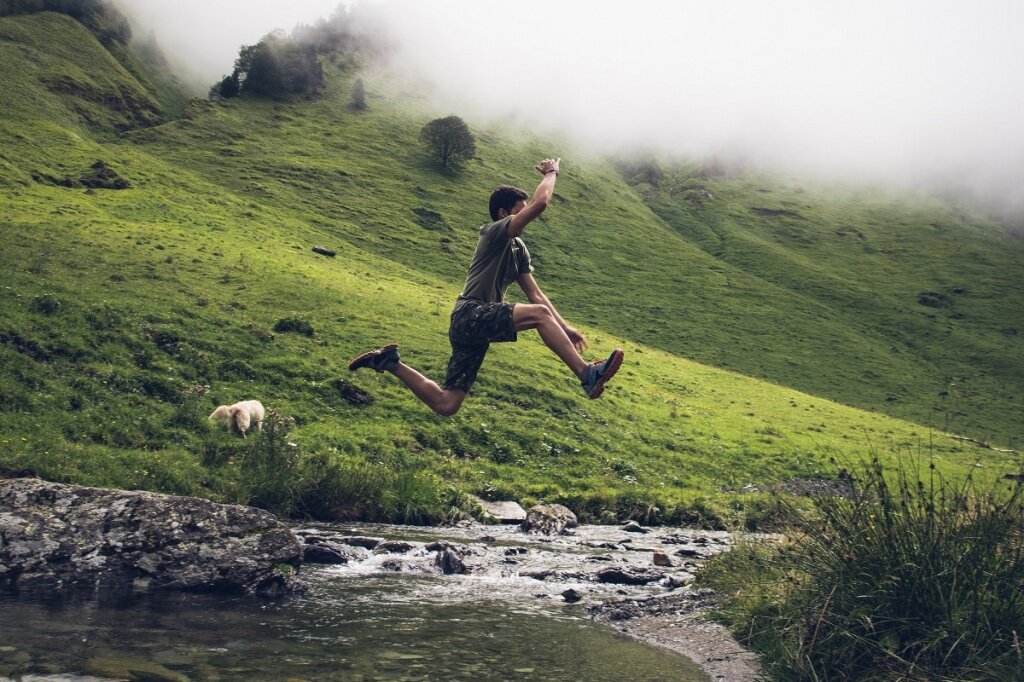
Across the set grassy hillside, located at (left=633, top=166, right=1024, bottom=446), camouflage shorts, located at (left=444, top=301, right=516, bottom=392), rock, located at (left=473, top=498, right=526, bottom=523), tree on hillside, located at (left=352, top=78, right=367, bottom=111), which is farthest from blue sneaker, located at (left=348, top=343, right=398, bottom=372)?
tree on hillside, located at (left=352, top=78, right=367, bottom=111)

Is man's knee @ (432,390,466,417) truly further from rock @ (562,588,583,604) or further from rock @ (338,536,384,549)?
rock @ (338,536,384,549)

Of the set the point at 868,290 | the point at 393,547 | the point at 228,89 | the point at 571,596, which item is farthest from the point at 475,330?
the point at 228,89

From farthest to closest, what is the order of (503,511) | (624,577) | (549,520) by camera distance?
(503,511), (549,520), (624,577)

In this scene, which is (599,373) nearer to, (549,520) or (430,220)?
(549,520)

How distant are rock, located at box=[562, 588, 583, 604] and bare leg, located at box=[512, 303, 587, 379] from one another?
447 cm

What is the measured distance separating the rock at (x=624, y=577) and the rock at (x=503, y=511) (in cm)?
685

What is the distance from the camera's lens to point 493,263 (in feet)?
33.6

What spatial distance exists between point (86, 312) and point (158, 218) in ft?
79.4

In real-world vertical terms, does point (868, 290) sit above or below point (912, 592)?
above

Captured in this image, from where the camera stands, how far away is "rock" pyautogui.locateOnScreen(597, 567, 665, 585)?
46.4 feet

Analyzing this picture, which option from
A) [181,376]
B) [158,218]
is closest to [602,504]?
[181,376]

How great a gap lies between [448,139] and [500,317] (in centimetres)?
9023

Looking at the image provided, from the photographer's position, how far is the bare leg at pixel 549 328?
9586 millimetres

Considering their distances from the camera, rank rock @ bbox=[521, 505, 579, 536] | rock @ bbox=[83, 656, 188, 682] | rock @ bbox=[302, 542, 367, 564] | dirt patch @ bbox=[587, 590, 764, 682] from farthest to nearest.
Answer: rock @ bbox=[521, 505, 579, 536] → rock @ bbox=[302, 542, 367, 564] → dirt patch @ bbox=[587, 590, 764, 682] → rock @ bbox=[83, 656, 188, 682]
